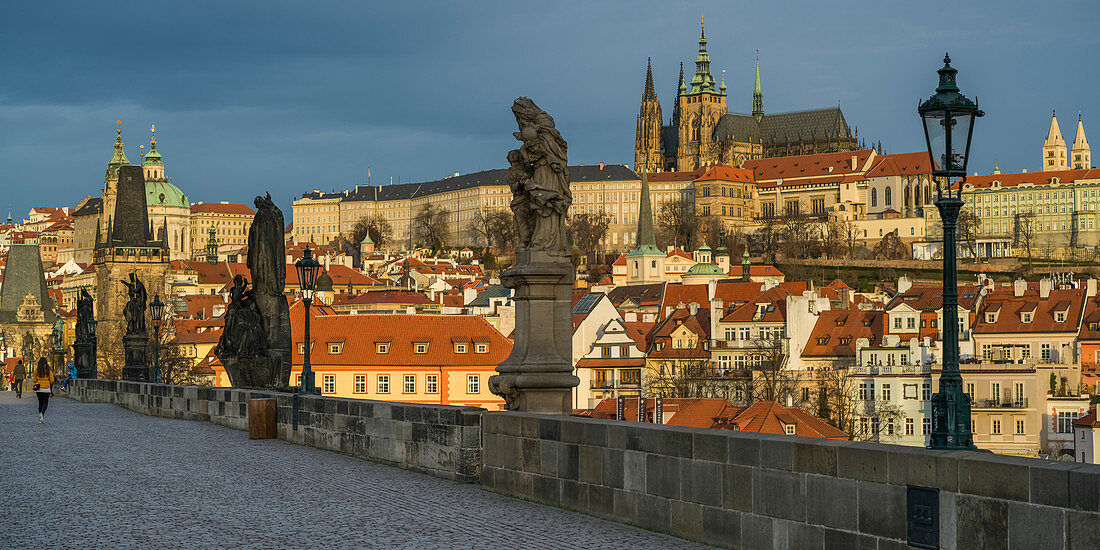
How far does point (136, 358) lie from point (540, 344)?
26.2m

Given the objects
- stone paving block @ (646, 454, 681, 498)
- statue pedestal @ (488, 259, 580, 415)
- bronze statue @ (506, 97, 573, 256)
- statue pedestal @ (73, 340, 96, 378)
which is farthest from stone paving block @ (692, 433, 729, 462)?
statue pedestal @ (73, 340, 96, 378)

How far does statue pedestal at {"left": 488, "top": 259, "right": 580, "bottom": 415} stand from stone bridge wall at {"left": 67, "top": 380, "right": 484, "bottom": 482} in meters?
0.52

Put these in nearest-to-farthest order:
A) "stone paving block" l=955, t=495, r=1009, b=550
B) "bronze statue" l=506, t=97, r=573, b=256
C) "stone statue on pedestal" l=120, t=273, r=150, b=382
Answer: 1. "stone paving block" l=955, t=495, r=1009, b=550
2. "bronze statue" l=506, t=97, r=573, b=256
3. "stone statue on pedestal" l=120, t=273, r=150, b=382

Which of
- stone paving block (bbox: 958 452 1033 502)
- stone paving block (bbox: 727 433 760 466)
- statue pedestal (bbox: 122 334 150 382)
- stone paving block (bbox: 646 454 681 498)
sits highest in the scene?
stone paving block (bbox: 958 452 1033 502)

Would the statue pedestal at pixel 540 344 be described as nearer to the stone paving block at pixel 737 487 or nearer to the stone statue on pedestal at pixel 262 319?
the stone paving block at pixel 737 487

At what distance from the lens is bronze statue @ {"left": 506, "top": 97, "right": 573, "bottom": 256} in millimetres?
13656

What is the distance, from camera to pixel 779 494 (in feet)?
28.7

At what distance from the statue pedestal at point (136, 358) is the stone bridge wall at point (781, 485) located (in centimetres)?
2548

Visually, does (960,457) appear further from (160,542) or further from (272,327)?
(272,327)

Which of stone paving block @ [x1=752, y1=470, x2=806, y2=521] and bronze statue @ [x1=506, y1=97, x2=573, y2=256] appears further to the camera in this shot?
bronze statue @ [x1=506, y1=97, x2=573, y2=256]

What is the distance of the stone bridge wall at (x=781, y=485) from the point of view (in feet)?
22.5

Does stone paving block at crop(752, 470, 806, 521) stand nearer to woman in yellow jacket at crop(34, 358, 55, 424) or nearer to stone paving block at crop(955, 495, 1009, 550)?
stone paving block at crop(955, 495, 1009, 550)

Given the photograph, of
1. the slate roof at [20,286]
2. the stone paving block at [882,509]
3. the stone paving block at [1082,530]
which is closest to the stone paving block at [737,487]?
the stone paving block at [882,509]

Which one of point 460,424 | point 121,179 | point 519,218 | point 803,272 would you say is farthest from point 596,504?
point 803,272
